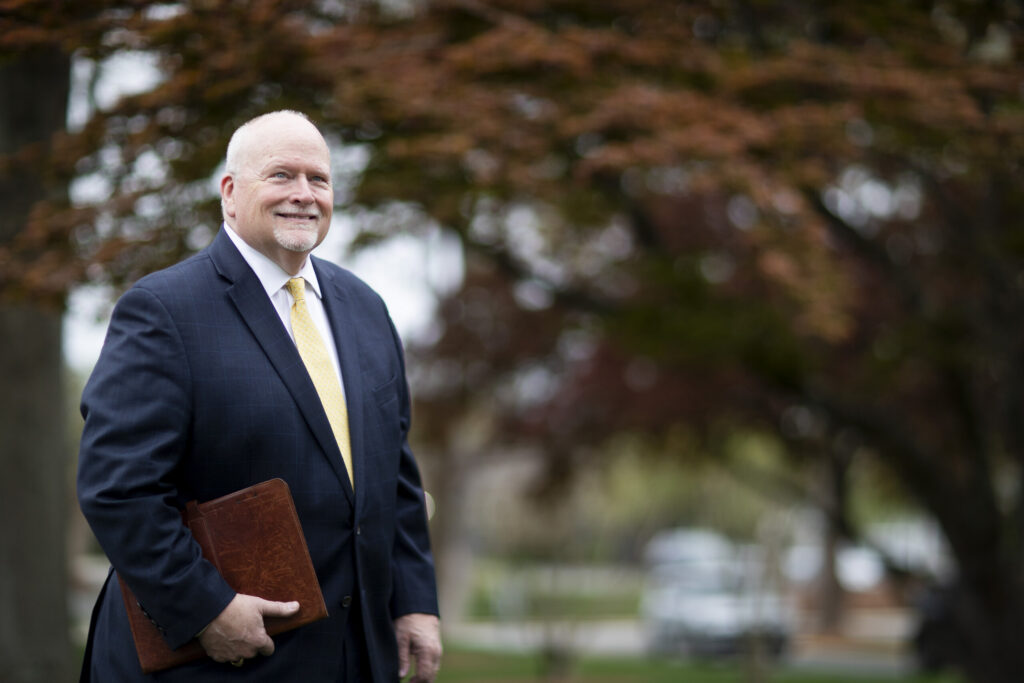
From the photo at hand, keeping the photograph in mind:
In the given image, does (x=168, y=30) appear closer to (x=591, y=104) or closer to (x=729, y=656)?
(x=591, y=104)

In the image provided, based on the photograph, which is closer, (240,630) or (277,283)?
(240,630)

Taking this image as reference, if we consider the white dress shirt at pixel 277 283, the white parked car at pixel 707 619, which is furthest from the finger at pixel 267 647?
the white parked car at pixel 707 619

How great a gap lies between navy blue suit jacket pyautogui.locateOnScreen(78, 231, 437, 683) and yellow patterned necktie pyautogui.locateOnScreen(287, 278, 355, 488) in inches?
1.1

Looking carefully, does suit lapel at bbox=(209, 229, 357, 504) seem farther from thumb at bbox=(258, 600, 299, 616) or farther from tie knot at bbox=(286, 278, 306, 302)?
thumb at bbox=(258, 600, 299, 616)

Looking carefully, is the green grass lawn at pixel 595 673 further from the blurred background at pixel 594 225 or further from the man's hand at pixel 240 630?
the man's hand at pixel 240 630

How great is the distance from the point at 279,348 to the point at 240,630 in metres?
0.64

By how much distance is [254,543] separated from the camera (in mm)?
2533

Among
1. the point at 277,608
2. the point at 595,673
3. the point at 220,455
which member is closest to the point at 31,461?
the point at 220,455

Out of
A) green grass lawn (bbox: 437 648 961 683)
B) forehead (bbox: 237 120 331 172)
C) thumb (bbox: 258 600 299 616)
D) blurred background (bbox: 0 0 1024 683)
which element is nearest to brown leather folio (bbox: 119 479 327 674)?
thumb (bbox: 258 600 299 616)

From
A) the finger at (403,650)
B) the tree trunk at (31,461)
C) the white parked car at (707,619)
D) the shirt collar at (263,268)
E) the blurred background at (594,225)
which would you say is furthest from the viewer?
the white parked car at (707,619)

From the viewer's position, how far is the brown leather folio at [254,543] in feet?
8.30

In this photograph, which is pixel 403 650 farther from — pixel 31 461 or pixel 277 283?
pixel 31 461

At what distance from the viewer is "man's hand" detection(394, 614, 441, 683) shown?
2938 mm

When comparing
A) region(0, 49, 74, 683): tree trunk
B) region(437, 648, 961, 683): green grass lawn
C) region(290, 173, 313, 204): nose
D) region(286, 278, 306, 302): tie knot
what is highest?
region(290, 173, 313, 204): nose
